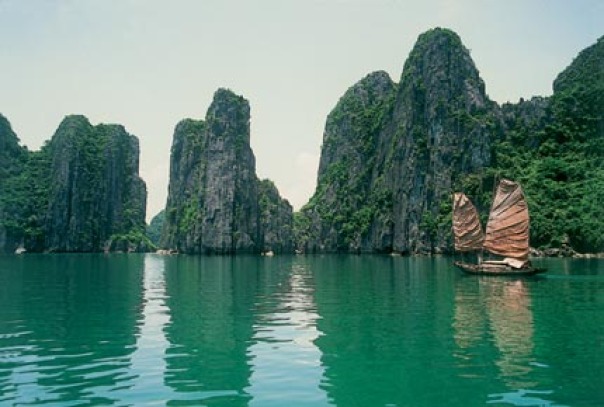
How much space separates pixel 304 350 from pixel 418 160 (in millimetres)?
131104

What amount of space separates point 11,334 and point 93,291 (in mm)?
17766

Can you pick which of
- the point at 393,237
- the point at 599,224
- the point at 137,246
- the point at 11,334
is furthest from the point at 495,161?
the point at 11,334

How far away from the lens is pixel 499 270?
5397 cm

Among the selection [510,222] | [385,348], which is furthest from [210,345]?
[510,222]

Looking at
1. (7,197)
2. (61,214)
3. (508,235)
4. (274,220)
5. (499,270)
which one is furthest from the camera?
(61,214)

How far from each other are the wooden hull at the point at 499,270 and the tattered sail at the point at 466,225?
12634 millimetres

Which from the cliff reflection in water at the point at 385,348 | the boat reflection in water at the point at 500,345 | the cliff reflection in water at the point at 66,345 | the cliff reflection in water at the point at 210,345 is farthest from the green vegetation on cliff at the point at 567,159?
the cliff reflection in water at the point at 66,345

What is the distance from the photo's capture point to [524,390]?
13.5m

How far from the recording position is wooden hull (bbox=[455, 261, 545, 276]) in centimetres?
5290

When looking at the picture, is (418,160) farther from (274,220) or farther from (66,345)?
(66,345)

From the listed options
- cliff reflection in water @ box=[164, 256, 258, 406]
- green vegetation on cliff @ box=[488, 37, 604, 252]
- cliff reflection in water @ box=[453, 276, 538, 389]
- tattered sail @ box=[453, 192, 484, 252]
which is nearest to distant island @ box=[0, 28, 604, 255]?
green vegetation on cliff @ box=[488, 37, 604, 252]

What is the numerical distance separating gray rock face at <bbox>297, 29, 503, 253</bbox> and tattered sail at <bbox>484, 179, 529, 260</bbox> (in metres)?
67.5

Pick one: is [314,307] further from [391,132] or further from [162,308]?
[391,132]

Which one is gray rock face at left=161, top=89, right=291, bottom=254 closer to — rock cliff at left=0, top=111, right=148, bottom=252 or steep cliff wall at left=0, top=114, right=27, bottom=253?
rock cliff at left=0, top=111, right=148, bottom=252
